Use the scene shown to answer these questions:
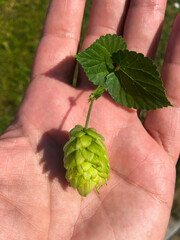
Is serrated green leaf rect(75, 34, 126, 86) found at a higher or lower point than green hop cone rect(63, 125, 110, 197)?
higher

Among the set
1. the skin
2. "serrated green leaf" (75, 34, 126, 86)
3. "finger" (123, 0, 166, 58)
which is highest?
"finger" (123, 0, 166, 58)

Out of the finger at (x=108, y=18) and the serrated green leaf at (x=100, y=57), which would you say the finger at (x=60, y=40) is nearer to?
the finger at (x=108, y=18)

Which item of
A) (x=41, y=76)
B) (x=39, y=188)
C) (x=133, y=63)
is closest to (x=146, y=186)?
(x=39, y=188)

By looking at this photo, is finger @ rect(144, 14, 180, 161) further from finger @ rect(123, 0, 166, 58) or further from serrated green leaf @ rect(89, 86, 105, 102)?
serrated green leaf @ rect(89, 86, 105, 102)

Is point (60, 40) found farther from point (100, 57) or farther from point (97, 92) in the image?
point (97, 92)

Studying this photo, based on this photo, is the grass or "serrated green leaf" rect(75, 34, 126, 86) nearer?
"serrated green leaf" rect(75, 34, 126, 86)

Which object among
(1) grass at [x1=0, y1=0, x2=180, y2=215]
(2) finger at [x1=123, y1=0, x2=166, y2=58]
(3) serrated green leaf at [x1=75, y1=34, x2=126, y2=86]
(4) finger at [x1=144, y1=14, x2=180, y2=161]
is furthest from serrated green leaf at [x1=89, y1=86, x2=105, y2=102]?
(1) grass at [x1=0, y1=0, x2=180, y2=215]
